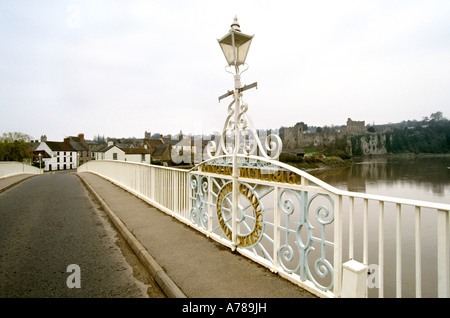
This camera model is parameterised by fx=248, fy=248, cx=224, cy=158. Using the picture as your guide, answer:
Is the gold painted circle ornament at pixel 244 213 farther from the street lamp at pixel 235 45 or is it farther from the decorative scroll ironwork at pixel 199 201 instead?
the street lamp at pixel 235 45

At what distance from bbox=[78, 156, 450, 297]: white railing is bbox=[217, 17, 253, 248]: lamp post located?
0.10 meters

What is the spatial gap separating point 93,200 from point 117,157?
47362 millimetres

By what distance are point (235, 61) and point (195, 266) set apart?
3.01 meters

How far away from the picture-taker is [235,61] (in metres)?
3.82

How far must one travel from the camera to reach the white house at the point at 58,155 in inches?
2368

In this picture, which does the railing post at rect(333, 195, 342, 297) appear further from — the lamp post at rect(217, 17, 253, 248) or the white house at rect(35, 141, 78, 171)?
the white house at rect(35, 141, 78, 171)

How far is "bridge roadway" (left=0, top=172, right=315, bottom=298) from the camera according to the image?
2.62 meters

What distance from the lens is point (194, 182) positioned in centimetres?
480

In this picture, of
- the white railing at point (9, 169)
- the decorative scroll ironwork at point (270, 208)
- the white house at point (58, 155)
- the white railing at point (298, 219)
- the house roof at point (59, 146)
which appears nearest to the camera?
the white railing at point (298, 219)

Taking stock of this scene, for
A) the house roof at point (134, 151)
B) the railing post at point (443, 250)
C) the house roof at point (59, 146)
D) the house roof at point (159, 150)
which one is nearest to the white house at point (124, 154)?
the house roof at point (134, 151)

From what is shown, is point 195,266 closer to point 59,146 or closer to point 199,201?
point 199,201

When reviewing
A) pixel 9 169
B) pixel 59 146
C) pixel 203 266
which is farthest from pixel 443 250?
pixel 59 146

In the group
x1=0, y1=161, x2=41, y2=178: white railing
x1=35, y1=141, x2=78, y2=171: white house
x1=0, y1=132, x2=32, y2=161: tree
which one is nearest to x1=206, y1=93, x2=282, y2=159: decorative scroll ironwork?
x1=0, y1=161, x2=41, y2=178: white railing
